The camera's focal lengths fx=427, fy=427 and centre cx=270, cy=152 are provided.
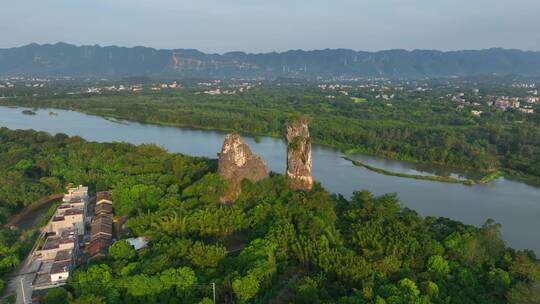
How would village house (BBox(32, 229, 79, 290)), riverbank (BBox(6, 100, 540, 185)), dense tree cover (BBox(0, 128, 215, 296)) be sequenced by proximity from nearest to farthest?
village house (BBox(32, 229, 79, 290)), dense tree cover (BBox(0, 128, 215, 296)), riverbank (BBox(6, 100, 540, 185))

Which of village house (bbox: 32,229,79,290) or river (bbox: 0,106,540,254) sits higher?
village house (bbox: 32,229,79,290)

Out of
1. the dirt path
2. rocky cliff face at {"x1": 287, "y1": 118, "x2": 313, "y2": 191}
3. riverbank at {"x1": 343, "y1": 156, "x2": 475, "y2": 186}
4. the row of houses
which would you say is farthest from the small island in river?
rocky cliff face at {"x1": 287, "y1": 118, "x2": 313, "y2": 191}

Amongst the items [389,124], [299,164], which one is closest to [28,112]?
[389,124]

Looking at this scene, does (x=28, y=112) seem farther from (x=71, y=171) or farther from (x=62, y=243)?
(x=62, y=243)

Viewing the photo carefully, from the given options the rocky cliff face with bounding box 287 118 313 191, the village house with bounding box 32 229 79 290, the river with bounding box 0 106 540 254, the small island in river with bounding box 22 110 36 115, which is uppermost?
the rocky cliff face with bounding box 287 118 313 191

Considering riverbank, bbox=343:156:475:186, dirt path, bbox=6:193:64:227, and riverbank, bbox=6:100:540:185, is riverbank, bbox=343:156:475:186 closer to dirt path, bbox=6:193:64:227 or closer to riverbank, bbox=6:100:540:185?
riverbank, bbox=6:100:540:185

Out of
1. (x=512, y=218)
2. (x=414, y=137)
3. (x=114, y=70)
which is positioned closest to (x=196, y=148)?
(x=414, y=137)
